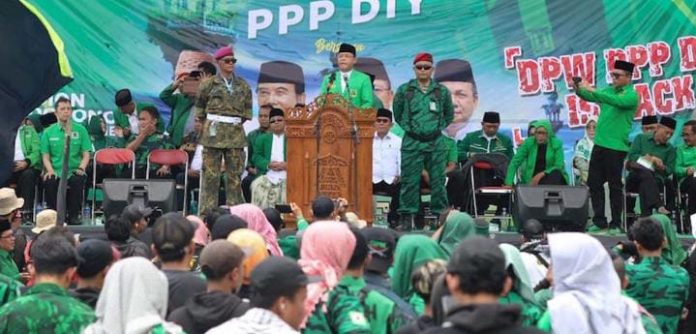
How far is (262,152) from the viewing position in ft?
52.6

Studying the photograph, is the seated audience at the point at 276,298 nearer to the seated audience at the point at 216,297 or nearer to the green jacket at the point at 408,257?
the seated audience at the point at 216,297

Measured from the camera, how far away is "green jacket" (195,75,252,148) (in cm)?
1380

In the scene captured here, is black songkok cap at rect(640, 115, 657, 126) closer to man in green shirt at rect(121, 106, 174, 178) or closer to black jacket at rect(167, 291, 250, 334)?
man in green shirt at rect(121, 106, 174, 178)

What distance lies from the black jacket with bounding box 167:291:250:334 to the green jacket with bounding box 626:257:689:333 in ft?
9.73

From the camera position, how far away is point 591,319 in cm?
570

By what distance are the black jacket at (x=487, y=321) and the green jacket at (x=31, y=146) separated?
1160 centimetres

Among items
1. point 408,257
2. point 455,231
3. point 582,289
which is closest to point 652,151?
point 455,231

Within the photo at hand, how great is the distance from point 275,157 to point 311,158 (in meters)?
2.11

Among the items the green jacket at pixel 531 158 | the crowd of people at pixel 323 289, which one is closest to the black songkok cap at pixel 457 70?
the green jacket at pixel 531 158

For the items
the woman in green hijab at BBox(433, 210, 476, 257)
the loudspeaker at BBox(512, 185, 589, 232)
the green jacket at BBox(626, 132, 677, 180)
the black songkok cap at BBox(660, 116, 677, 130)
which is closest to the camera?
the woman in green hijab at BBox(433, 210, 476, 257)

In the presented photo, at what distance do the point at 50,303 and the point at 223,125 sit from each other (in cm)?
818

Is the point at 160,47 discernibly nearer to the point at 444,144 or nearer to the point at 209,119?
the point at 209,119

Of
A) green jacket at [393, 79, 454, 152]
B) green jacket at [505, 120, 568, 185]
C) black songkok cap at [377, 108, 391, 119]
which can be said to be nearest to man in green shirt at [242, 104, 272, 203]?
black songkok cap at [377, 108, 391, 119]

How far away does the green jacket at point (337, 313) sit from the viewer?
18.9 ft
